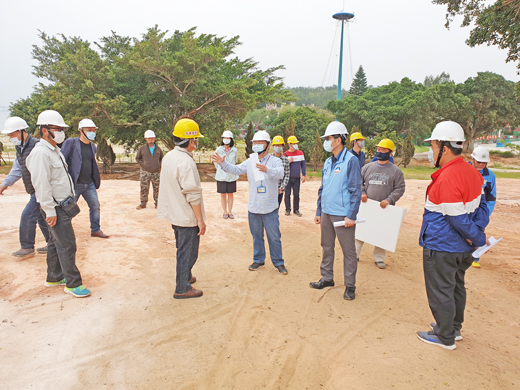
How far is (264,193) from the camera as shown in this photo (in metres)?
4.65

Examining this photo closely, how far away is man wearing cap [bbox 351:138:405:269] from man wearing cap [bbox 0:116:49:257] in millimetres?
4633

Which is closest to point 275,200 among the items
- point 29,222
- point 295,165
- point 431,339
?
point 431,339

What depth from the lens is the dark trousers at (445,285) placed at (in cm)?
302

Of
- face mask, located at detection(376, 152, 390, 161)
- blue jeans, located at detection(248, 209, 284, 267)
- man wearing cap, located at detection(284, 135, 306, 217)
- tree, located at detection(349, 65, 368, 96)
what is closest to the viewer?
blue jeans, located at detection(248, 209, 284, 267)

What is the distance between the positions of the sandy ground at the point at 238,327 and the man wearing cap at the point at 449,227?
1.41 feet

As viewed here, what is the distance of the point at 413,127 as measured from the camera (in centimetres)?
2928

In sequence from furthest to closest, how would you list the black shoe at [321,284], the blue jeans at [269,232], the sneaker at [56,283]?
1. the blue jeans at [269,232]
2. the black shoe at [321,284]
3. the sneaker at [56,283]

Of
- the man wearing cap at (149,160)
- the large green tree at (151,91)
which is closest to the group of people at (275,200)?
the man wearing cap at (149,160)

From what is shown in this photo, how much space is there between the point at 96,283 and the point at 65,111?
14.7 m

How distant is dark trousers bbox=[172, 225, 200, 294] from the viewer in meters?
3.83

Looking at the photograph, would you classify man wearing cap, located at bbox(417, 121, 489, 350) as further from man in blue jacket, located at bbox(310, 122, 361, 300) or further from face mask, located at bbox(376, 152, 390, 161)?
face mask, located at bbox(376, 152, 390, 161)

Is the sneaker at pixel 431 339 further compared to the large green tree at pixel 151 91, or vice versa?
the large green tree at pixel 151 91

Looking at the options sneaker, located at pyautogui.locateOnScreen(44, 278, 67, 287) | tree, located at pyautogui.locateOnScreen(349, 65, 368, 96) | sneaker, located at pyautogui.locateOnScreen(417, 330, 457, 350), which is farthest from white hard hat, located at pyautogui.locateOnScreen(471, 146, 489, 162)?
tree, located at pyautogui.locateOnScreen(349, 65, 368, 96)

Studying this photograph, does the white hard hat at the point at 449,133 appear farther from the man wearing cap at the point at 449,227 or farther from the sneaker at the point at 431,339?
the sneaker at the point at 431,339
